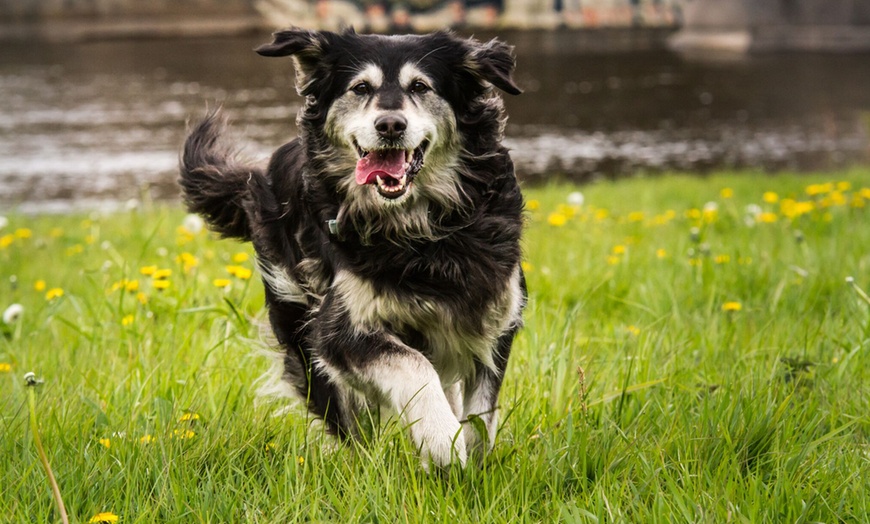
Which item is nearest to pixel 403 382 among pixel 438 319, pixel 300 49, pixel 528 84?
pixel 438 319

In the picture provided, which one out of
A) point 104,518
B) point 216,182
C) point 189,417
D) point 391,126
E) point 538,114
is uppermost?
point 391,126

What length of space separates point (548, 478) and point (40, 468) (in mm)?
1470

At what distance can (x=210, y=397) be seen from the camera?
317 cm

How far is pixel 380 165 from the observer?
10.4ft

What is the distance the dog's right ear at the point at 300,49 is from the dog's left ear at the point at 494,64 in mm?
577

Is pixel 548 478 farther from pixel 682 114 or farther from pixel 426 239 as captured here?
pixel 682 114

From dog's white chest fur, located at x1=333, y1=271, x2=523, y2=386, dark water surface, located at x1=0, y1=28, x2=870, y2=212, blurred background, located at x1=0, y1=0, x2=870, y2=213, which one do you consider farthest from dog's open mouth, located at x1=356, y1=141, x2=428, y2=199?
dark water surface, located at x1=0, y1=28, x2=870, y2=212

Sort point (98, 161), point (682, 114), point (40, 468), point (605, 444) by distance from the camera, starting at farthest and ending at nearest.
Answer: point (682, 114) < point (98, 161) < point (605, 444) < point (40, 468)

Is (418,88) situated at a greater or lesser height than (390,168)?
greater

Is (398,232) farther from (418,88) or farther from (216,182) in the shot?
(216,182)

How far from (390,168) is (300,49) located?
1.96 ft

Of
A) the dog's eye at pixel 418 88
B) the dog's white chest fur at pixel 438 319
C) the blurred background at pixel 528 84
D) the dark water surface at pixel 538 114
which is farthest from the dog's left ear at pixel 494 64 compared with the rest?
the dark water surface at pixel 538 114

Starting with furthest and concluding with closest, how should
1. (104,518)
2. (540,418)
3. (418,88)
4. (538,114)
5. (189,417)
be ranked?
(538,114) → (418,88) → (540,418) → (189,417) → (104,518)

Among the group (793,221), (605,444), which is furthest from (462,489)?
(793,221)
